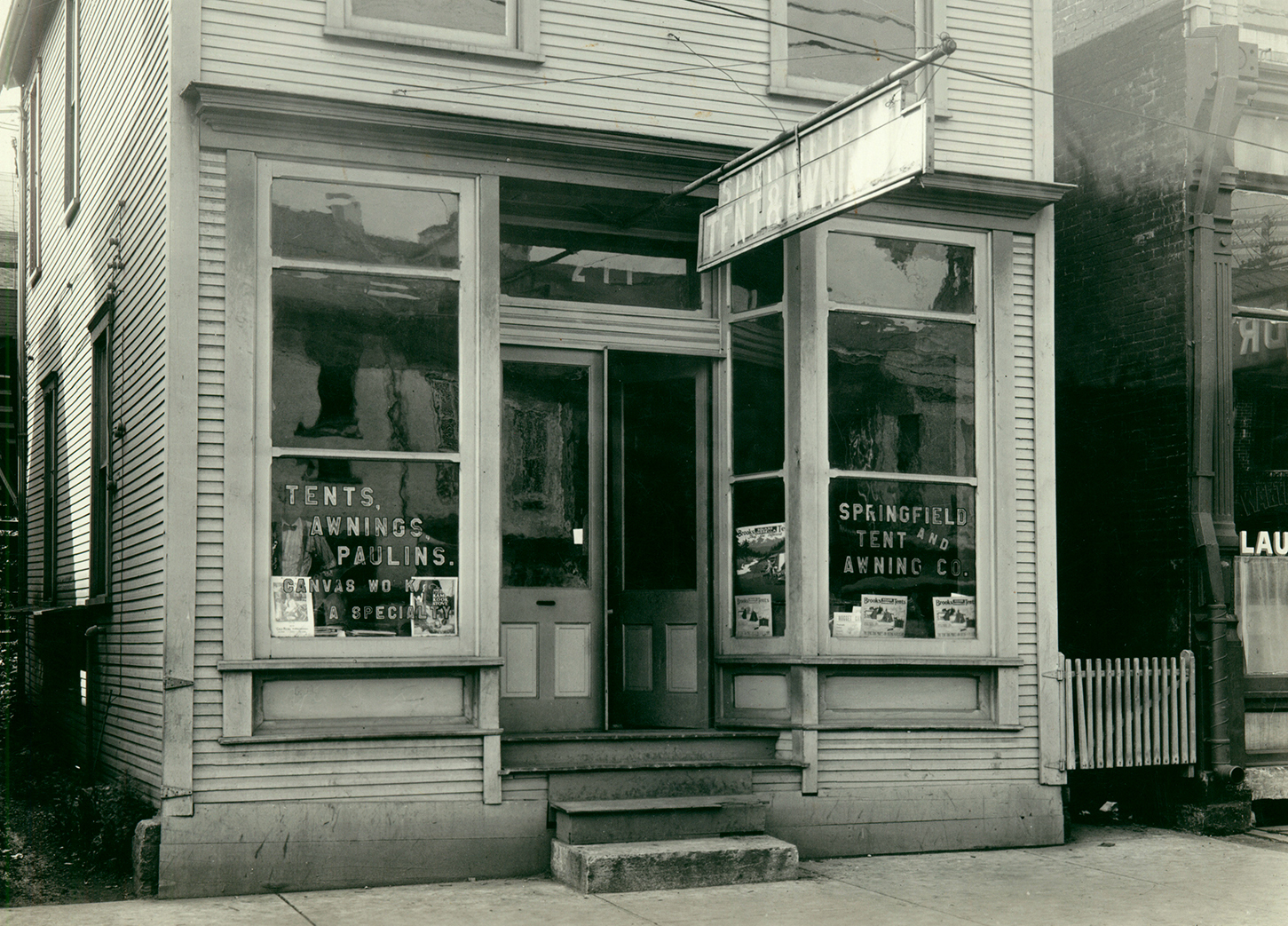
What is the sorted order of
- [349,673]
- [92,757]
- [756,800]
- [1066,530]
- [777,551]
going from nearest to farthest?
1. [349,673]
2. [756,800]
3. [777,551]
4. [92,757]
5. [1066,530]

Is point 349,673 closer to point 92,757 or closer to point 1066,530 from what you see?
point 92,757

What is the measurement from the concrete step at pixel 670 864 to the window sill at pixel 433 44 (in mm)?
4799

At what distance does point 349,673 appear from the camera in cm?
836

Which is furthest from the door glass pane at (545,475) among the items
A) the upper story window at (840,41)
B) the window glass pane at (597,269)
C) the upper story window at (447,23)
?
the upper story window at (840,41)

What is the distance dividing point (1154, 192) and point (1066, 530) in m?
2.76

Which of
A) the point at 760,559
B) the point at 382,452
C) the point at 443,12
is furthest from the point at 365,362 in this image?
the point at 760,559

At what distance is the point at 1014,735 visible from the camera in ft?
32.1

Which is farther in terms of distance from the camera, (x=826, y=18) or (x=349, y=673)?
(x=826, y=18)

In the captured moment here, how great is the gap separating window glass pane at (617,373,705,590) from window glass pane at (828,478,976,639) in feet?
3.80

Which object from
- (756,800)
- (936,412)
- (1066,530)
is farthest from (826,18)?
(756,800)

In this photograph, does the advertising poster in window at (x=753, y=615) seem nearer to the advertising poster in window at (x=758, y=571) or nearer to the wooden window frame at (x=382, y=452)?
the advertising poster in window at (x=758, y=571)

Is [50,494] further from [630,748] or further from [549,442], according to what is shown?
[630,748]

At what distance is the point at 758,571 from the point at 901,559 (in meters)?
0.96

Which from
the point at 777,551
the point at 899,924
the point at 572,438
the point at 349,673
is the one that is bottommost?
the point at 899,924
